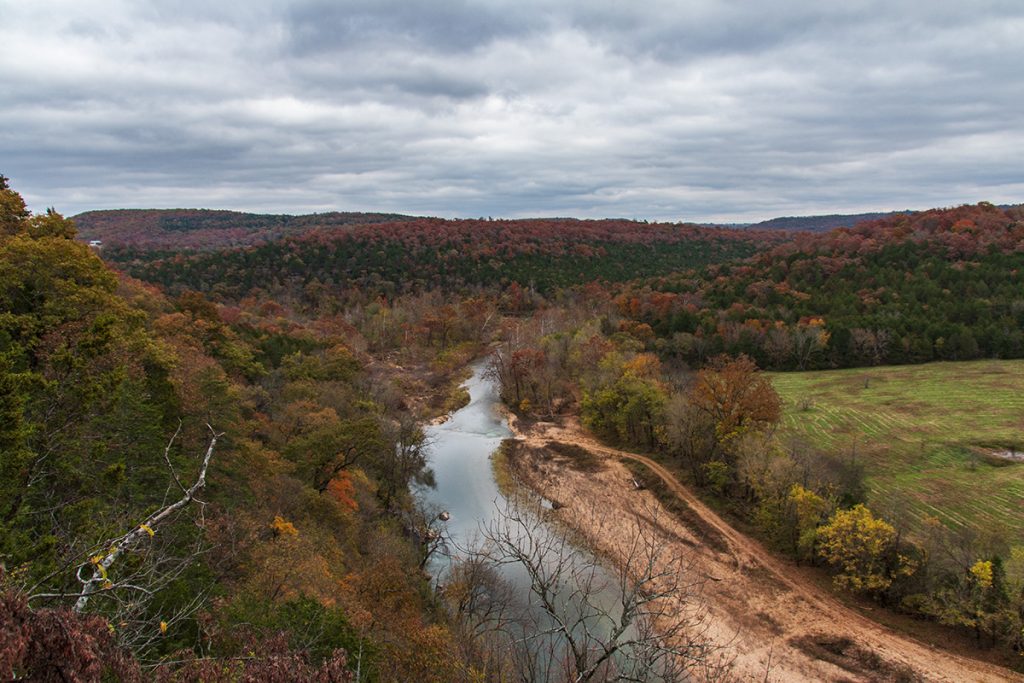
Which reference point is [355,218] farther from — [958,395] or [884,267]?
[958,395]

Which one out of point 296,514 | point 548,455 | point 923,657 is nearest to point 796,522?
point 923,657

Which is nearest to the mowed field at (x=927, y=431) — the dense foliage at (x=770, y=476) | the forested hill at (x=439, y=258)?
the dense foliage at (x=770, y=476)

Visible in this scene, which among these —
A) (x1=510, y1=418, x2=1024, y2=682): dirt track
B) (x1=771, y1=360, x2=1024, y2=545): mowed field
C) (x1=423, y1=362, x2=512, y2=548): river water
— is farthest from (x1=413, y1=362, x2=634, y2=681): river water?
(x1=771, y1=360, x2=1024, y2=545): mowed field

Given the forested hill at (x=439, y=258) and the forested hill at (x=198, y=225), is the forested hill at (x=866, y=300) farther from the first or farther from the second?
the forested hill at (x=198, y=225)

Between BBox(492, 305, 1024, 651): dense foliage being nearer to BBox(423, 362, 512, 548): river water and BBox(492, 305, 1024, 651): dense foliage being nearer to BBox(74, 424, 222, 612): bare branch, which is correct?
BBox(423, 362, 512, 548): river water

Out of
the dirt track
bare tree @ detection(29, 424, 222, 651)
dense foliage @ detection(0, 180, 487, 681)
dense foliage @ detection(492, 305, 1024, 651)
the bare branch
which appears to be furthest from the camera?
dense foliage @ detection(492, 305, 1024, 651)

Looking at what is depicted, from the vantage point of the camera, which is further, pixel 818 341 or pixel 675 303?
pixel 675 303
